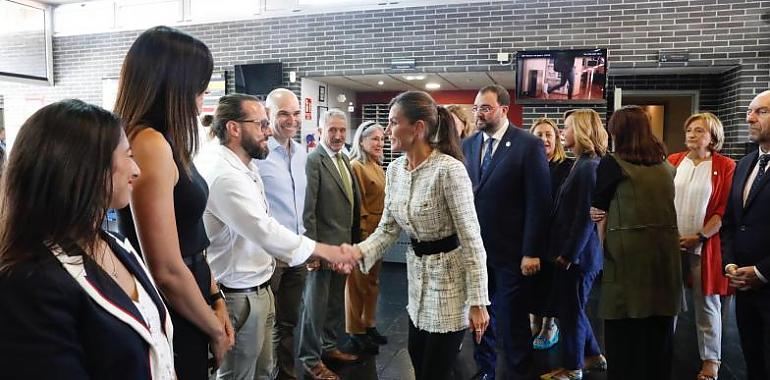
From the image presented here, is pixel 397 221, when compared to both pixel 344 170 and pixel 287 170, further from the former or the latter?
pixel 344 170

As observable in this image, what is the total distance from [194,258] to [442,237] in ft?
3.15

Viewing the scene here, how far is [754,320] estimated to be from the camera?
8.09 feet

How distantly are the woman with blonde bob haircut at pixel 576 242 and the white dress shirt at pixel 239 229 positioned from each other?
6.15 ft

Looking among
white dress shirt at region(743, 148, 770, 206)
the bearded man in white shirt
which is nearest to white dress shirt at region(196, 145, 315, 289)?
the bearded man in white shirt

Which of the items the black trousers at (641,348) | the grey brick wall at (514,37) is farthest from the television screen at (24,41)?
the black trousers at (641,348)

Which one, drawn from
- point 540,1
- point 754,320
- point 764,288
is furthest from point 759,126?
point 540,1

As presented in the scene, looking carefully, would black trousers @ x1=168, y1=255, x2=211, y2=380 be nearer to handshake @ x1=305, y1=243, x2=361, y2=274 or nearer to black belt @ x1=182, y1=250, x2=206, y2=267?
black belt @ x1=182, y1=250, x2=206, y2=267

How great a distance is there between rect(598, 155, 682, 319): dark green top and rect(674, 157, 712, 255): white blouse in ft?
3.40

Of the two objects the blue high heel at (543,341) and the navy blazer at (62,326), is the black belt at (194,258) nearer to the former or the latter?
the navy blazer at (62,326)

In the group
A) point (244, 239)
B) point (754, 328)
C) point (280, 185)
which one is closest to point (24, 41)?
point (280, 185)

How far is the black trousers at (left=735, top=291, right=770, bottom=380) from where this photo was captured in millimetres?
2383

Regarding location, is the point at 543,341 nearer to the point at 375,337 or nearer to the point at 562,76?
the point at 375,337

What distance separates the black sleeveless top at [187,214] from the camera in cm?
146

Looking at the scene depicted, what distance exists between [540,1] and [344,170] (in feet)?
12.4
